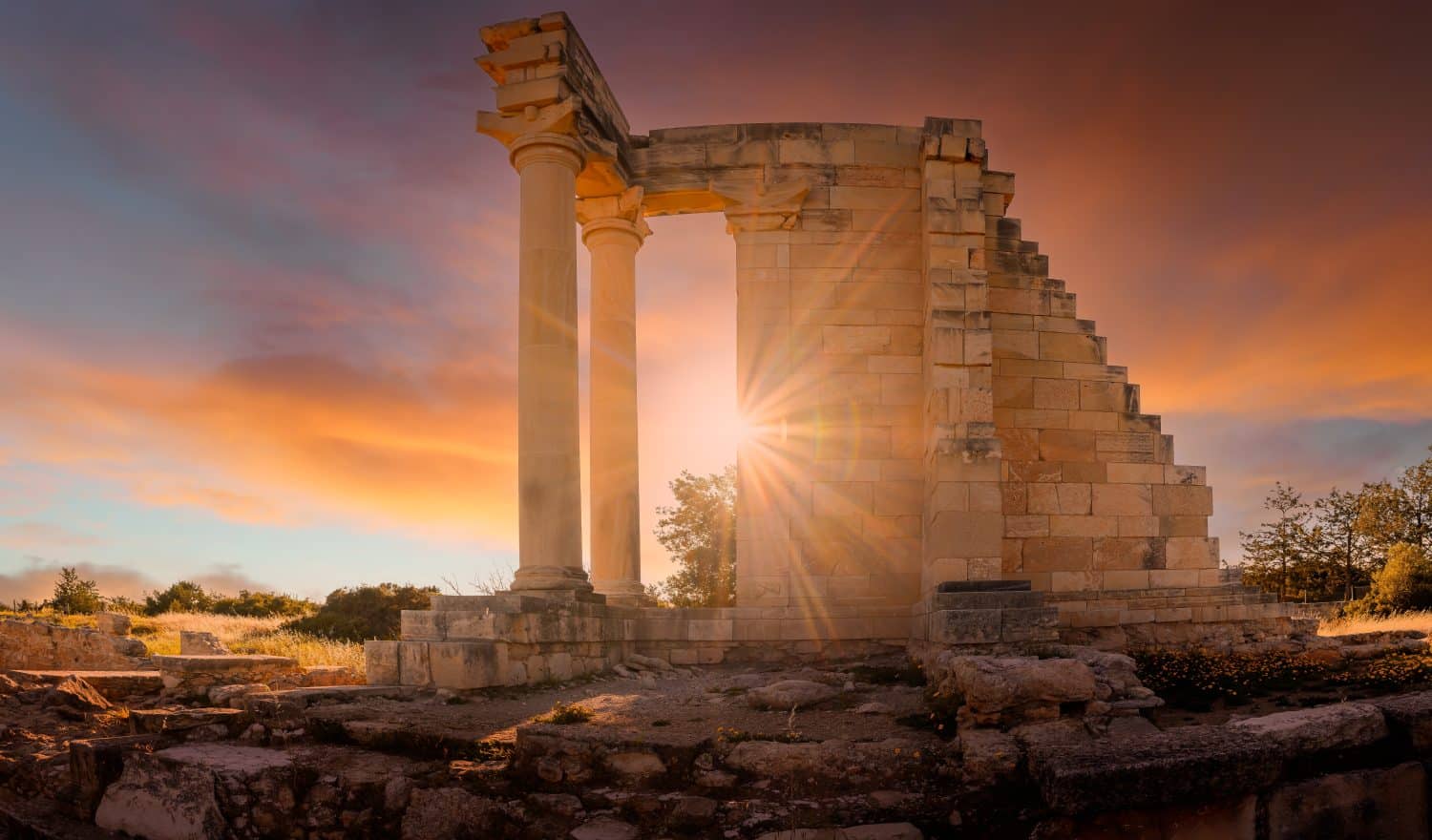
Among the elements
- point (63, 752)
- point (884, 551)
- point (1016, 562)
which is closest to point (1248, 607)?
point (1016, 562)

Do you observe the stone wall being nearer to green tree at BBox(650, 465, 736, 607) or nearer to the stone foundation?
the stone foundation

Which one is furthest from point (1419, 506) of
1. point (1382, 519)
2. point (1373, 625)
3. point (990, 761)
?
point (990, 761)

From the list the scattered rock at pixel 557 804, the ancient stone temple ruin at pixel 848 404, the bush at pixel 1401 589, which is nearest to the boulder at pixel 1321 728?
the scattered rock at pixel 557 804

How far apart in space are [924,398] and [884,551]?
248 centimetres

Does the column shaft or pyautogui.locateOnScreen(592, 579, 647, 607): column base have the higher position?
the column shaft

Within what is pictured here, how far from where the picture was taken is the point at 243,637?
75.3ft

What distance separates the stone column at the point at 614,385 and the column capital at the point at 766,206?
1701 millimetres

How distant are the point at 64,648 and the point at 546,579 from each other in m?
8.24

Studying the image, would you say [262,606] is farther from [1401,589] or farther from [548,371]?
[1401,589]

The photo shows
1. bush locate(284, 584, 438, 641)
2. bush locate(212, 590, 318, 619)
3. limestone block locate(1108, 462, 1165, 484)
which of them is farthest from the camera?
bush locate(212, 590, 318, 619)

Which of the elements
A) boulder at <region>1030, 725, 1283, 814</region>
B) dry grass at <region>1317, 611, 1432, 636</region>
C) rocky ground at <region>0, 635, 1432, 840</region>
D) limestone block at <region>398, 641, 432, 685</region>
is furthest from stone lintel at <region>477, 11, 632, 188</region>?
dry grass at <region>1317, 611, 1432, 636</region>

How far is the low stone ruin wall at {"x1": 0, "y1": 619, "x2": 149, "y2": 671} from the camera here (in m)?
15.9

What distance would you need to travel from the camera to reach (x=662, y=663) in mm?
15234

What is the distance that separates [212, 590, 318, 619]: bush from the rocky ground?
63.7 feet
